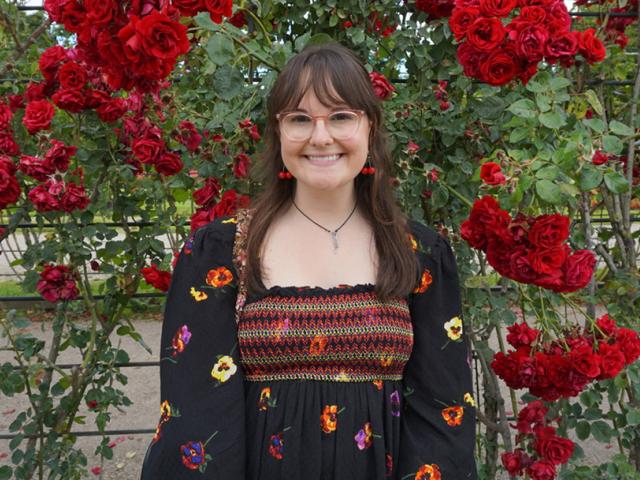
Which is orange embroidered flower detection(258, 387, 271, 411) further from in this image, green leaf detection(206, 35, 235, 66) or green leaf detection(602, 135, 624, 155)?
green leaf detection(602, 135, 624, 155)

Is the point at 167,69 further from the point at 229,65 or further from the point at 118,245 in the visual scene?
the point at 118,245

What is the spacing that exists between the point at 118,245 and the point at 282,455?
107cm

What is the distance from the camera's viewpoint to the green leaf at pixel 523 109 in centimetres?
160

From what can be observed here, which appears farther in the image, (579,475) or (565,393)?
(579,475)

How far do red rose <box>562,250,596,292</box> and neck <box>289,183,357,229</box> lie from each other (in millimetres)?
524

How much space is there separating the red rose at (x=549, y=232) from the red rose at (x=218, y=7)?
2.75ft

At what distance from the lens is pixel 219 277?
1.48 metres

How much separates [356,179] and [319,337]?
44 cm

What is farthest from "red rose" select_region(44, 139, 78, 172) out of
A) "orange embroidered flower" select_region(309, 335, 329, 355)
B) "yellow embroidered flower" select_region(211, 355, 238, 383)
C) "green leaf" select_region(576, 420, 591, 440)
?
"green leaf" select_region(576, 420, 591, 440)

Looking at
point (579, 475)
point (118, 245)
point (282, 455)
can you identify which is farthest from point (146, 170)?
point (579, 475)

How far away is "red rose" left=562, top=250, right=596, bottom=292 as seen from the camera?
1445mm

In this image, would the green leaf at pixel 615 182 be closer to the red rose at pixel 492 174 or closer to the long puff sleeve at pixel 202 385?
the red rose at pixel 492 174

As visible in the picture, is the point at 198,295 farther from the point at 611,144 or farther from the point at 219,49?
the point at 611,144

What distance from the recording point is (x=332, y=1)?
188 cm
